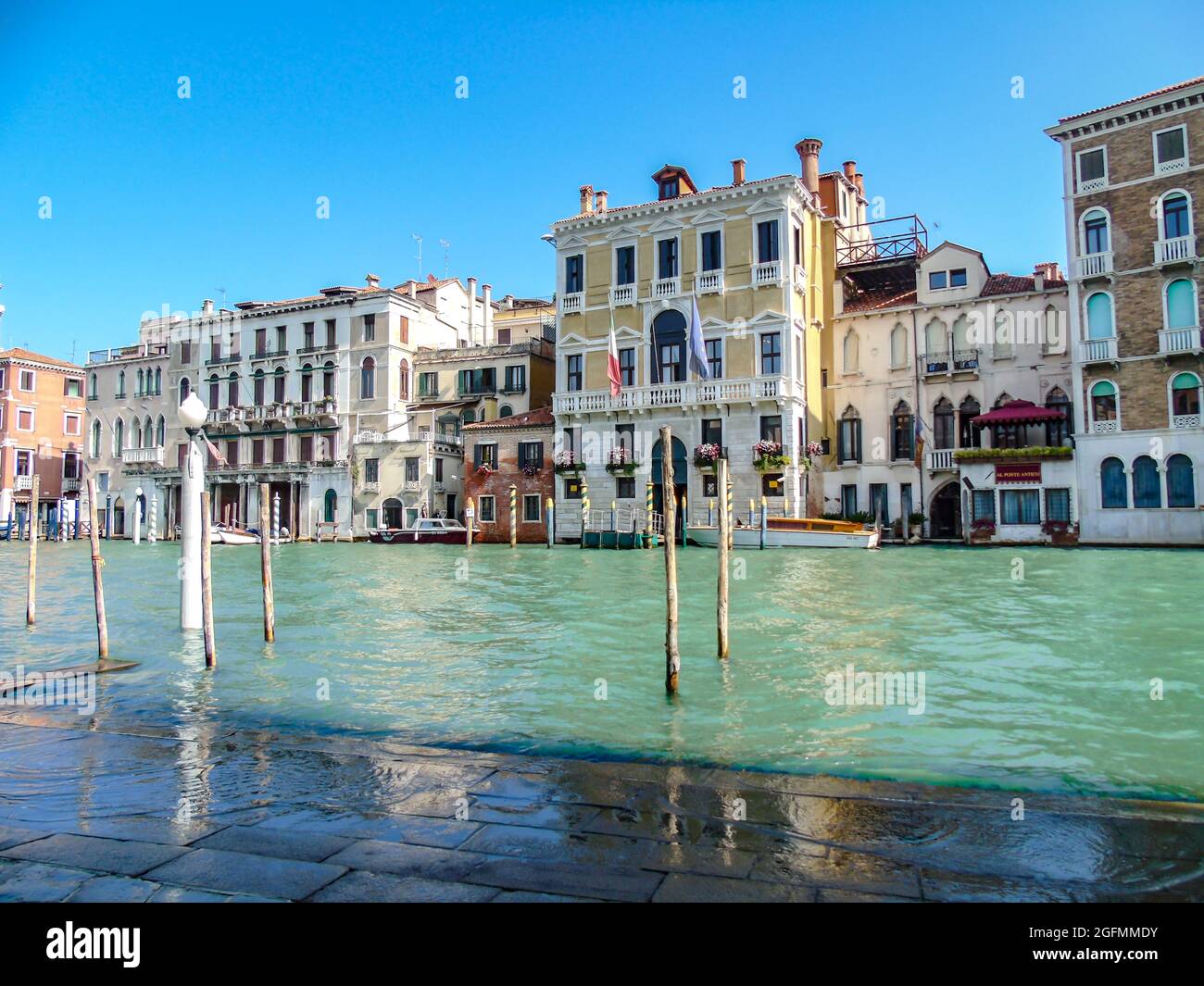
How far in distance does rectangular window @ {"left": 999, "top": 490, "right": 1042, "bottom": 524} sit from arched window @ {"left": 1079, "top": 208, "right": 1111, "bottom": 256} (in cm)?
742

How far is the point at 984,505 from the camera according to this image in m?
27.6

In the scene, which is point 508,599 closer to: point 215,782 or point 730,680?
point 730,680

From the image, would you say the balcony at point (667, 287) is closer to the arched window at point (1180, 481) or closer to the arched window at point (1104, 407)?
the arched window at point (1104, 407)

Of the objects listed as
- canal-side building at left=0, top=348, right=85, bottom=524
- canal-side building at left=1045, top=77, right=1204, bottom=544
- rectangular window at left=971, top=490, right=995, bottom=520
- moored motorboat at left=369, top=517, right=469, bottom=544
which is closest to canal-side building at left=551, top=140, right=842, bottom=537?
moored motorboat at left=369, top=517, right=469, bottom=544

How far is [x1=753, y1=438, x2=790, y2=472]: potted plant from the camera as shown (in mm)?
28881

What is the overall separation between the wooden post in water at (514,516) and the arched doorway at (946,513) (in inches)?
575

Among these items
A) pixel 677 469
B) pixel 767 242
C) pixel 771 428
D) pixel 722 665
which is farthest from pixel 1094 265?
pixel 722 665

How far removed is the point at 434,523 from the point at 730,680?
27798mm

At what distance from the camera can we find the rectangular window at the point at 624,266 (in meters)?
32.6

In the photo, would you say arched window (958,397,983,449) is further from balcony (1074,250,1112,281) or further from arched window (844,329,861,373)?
balcony (1074,250,1112,281)

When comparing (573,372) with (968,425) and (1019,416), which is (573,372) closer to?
(968,425)

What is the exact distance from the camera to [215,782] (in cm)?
461

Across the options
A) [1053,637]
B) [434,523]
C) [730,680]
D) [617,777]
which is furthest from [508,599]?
[434,523]

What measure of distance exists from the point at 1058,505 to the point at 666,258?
1563cm
